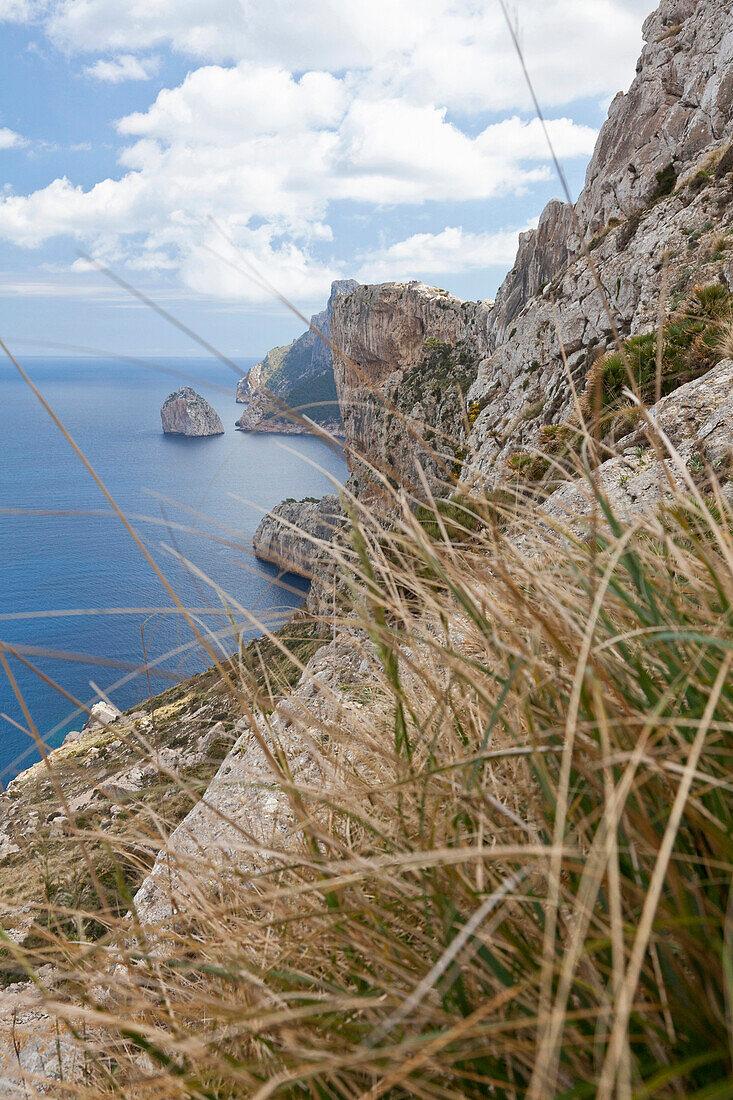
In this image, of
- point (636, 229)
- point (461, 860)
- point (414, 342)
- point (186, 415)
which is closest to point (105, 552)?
point (414, 342)

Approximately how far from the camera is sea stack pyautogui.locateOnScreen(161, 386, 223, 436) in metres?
142

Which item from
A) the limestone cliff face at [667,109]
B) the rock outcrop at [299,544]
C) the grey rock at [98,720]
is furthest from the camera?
the limestone cliff face at [667,109]

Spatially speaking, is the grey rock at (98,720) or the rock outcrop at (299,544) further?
the rock outcrop at (299,544)

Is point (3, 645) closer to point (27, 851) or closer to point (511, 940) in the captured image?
point (27, 851)

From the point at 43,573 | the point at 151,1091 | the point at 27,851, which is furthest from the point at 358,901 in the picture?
the point at 43,573

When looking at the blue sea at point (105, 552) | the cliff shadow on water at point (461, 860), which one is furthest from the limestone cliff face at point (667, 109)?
the cliff shadow on water at point (461, 860)

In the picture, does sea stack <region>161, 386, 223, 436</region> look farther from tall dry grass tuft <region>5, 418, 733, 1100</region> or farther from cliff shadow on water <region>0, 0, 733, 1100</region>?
tall dry grass tuft <region>5, 418, 733, 1100</region>

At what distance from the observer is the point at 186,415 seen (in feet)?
481

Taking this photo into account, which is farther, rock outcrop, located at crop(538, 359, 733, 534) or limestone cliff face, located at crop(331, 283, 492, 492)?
limestone cliff face, located at crop(331, 283, 492, 492)

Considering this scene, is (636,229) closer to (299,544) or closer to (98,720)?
(299,544)

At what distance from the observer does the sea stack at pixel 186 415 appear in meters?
142

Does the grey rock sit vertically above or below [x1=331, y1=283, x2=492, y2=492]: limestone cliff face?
below

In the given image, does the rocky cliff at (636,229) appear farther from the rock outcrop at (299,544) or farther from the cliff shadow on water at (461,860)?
the cliff shadow on water at (461,860)

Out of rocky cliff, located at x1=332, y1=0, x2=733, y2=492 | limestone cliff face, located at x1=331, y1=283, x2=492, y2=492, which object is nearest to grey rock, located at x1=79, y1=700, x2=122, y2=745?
rocky cliff, located at x1=332, y1=0, x2=733, y2=492
